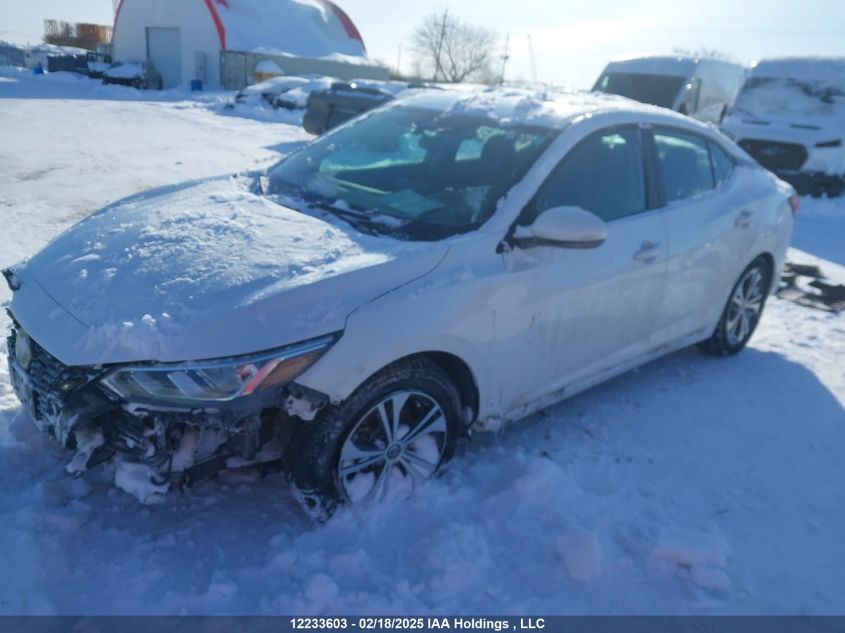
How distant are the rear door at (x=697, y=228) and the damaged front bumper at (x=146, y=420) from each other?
238cm

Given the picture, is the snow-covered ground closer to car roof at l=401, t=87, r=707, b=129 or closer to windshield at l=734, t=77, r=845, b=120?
car roof at l=401, t=87, r=707, b=129

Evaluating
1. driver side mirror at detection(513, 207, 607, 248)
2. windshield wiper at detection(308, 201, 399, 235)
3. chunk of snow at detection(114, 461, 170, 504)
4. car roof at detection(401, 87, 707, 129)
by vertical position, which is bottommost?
chunk of snow at detection(114, 461, 170, 504)

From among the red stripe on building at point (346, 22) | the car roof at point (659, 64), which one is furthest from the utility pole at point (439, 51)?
the car roof at point (659, 64)

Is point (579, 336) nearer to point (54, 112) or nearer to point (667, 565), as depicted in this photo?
point (667, 565)

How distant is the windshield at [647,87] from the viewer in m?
13.1

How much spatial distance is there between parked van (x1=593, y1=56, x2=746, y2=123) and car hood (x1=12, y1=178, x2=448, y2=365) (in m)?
11.7

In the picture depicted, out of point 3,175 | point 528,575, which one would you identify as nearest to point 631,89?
point 3,175

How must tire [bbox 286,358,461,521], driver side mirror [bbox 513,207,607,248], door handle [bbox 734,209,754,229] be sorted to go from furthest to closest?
door handle [bbox 734,209,754,229] < driver side mirror [bbox 513,207,607,248] < tire [bbox 286,358,461,521]

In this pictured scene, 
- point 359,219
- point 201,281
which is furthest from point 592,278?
point 201,281

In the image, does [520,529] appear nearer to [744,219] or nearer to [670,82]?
[744,219]

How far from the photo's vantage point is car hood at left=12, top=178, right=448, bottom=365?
237cm

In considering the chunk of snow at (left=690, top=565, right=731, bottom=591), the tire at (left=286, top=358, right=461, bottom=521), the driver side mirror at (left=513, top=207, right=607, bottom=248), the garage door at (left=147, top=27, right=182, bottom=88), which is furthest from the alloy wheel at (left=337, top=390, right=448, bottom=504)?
Result: the garage door at (left=147, top=27, right=182, bottom=88)

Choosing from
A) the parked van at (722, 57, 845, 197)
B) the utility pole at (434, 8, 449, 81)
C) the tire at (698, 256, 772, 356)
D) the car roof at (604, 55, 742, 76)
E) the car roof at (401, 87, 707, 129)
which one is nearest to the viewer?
the car roof at (401, 87, 707, 129)

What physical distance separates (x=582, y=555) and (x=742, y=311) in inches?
115
